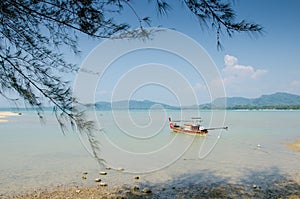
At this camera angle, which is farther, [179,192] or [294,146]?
[294,146]

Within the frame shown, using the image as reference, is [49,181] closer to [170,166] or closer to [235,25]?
[170,166]

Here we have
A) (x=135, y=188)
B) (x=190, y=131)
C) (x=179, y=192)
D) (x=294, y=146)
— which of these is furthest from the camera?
(x=190, y=131)

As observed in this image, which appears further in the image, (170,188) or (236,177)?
(236,177)

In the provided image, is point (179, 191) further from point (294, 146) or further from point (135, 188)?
point (294, 146)

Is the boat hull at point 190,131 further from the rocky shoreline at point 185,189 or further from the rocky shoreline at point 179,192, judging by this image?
the rocky shoreline at point 179,192

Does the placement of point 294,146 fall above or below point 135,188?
below

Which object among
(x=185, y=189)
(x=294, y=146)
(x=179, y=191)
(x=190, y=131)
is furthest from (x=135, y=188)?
(x=190, y=131)

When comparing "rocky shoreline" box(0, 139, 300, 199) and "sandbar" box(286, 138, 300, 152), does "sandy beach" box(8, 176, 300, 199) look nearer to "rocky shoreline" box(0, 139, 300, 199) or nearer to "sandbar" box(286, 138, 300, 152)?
"rocky shoreline" box(0, 139, 300, 199)

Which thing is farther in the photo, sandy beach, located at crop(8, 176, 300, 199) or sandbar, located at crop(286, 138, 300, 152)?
sandbar, located at crop(286, 138, 300, 152)

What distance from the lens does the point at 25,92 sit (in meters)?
2.35

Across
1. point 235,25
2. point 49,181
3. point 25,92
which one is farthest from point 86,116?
point 49,181

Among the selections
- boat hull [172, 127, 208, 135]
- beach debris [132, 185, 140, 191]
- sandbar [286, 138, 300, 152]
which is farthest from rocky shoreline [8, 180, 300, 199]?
boat hull [172, 127, 208, 135]

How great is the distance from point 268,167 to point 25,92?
25.1ft

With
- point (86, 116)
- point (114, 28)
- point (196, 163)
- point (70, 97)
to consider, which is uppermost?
point (114, 28)
